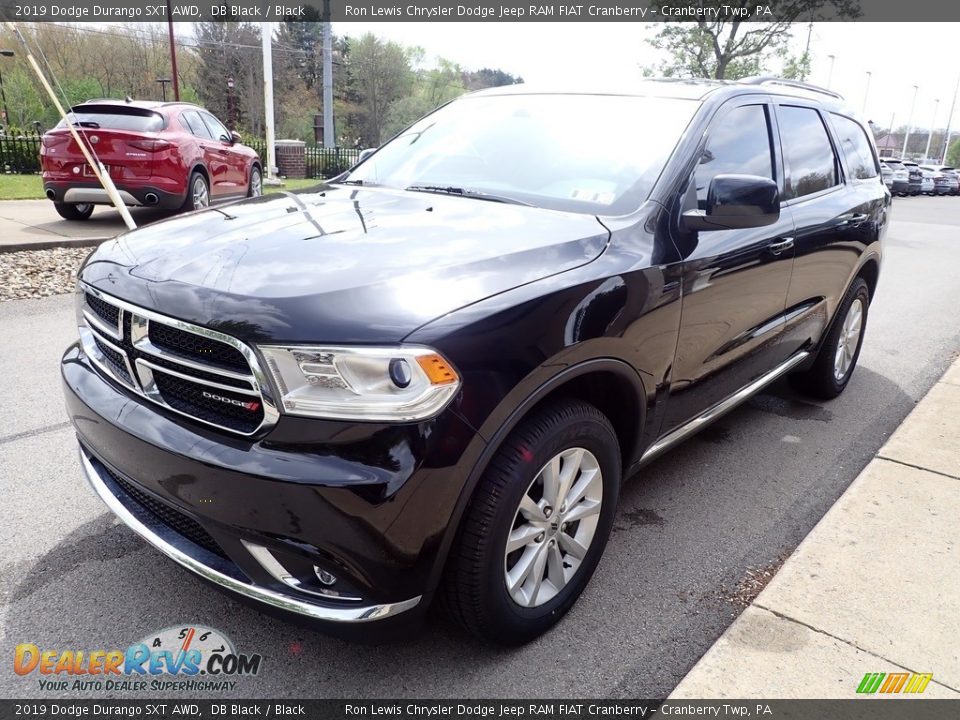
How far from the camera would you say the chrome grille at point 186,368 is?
1876mm

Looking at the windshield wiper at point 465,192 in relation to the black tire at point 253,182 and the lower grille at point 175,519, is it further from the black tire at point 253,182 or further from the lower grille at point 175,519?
the black tire at point 253,182

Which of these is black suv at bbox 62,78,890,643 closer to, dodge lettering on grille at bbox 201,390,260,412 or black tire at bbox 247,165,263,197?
dodge lettering on grille at bbox 201,390,260,412

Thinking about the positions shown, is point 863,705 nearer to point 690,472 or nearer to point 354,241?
point 690,472

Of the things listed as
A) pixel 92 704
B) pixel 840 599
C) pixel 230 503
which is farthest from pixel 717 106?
pixel 92 704

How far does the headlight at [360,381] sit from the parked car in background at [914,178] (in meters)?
41.4

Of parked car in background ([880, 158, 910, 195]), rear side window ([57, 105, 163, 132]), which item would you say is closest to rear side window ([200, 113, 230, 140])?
rear side window ([57, 105, 163, 132])

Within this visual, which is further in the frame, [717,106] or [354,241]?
[717,106]

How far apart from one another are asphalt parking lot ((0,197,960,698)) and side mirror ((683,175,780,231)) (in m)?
1.34

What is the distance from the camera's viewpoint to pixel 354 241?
2342mm

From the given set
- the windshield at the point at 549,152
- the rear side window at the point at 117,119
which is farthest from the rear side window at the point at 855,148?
the rear side window at the point at 117,119

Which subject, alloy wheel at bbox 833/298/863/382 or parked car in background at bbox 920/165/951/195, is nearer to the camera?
alloy wheel at bbox 833/298/863/382

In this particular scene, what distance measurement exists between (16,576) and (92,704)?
77 centimetres

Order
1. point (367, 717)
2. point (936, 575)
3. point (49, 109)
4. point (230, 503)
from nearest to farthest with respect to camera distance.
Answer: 1. point (230, 503)
2. point (367, 717)
3. point (936, 575)
4. point (49, 109)

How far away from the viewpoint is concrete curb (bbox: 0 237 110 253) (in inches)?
319
